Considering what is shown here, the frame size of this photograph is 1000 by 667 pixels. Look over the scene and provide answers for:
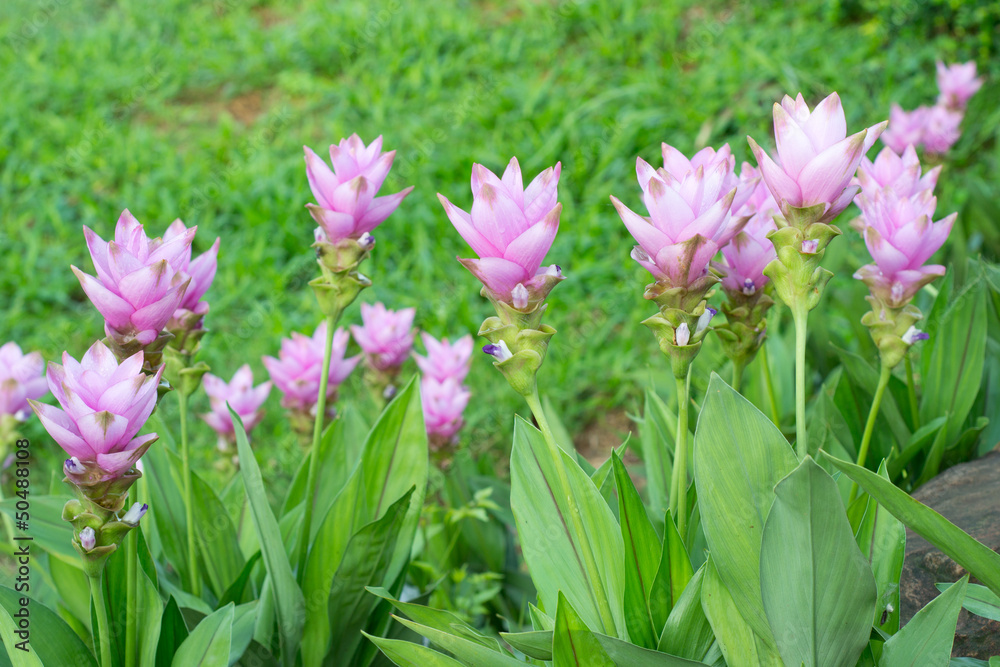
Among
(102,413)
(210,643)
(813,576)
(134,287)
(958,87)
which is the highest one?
(134,287)

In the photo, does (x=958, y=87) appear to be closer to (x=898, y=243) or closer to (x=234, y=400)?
(x=898, y=243)

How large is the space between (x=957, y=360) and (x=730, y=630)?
1055 mm

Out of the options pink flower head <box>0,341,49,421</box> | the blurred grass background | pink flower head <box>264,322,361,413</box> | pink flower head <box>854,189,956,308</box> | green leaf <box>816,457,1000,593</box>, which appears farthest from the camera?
the blurred grass background

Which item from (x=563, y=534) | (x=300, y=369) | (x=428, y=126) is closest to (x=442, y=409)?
(x=300, y=369)

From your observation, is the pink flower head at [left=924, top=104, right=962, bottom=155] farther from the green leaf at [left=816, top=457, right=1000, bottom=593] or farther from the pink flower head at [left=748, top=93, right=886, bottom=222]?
the green leaf at [left=816, top=457, right=1000, bottom=593]

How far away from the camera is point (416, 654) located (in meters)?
1.18

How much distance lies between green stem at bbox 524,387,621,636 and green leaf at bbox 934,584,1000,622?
1.59 feet

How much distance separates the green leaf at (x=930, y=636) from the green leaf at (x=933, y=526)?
3cm

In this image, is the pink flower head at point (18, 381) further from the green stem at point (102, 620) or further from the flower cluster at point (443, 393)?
the flower cluster at point (443, 393)

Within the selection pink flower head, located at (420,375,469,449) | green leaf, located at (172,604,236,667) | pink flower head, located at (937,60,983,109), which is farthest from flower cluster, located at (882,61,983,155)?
green leaf, located at (172,604,236,667)

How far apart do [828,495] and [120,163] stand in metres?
4.90

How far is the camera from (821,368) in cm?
253

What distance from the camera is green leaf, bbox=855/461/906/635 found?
126 centimetres

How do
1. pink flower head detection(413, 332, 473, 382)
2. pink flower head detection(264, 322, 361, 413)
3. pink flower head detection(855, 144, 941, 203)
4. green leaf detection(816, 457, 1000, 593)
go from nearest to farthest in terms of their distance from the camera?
green leaf detection(816, 457, 1000, 593) < pink flower head detection(855, 144, 941, 203) < pink flower head detection(264, 322, 361, 413) < pink flower head detection(413, 332, 473, 382)
